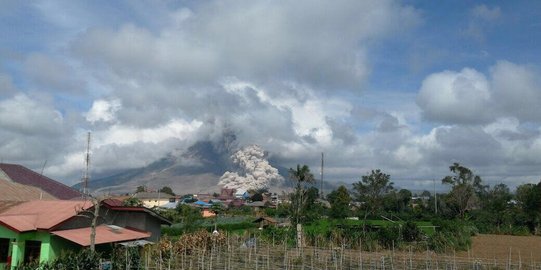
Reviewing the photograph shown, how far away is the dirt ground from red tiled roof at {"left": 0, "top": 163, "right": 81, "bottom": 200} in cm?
2977

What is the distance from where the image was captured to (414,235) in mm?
32156

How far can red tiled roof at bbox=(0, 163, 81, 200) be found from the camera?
38812 mm

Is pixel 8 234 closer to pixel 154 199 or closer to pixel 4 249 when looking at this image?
pixel 4 249

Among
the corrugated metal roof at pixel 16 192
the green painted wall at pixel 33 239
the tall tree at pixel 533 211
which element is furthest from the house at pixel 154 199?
the green painted wall at pixel 33 239

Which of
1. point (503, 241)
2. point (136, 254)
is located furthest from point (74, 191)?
point (503, 241)

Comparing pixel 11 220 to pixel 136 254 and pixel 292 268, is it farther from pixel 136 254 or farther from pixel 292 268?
pixel 292 268

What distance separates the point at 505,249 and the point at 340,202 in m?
38.0

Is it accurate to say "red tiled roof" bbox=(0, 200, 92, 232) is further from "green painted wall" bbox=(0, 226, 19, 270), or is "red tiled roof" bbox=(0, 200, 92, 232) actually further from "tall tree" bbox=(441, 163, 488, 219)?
"tall tree" bbox=(441, 163, 488, 219)

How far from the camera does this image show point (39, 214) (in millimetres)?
19875

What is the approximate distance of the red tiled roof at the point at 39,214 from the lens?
59.3 ft

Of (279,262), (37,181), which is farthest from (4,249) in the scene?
(37,181)

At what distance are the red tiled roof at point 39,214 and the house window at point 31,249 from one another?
0.78m

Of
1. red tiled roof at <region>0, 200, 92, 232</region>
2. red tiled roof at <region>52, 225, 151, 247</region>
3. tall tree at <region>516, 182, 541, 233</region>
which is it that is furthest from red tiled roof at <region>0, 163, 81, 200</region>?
tall tree at <region>516, 182, 541, 233</region>

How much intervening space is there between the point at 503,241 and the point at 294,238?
56.4 feet
